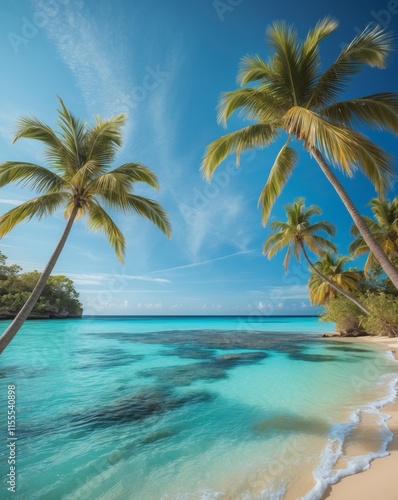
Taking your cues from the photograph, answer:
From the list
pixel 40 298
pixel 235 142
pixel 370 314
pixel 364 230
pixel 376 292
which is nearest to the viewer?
pixel 364 230

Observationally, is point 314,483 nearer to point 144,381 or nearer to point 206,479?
point 206,479

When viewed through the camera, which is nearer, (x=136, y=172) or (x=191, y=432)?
(x=191, y=432)

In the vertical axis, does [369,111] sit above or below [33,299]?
above

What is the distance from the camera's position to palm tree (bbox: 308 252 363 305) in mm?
25984

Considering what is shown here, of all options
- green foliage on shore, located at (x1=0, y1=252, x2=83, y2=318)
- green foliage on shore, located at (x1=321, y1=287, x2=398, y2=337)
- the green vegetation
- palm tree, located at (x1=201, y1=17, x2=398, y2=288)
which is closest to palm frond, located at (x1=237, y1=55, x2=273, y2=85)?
palm tree, located at (x1=201, y1=17, x2=398, y2=288)

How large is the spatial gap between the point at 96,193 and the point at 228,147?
164 inches

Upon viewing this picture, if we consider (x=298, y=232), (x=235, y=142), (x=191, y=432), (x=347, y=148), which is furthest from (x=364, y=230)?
(x=298, y=232)

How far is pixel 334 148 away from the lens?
4.77m

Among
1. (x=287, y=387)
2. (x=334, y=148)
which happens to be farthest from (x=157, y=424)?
(x=334, y=148)

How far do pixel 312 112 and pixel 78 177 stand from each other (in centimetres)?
533

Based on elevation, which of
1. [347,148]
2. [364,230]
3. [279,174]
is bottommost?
[364,230]

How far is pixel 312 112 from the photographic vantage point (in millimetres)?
5207

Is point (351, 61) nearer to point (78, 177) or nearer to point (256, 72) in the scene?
point (256, 72)

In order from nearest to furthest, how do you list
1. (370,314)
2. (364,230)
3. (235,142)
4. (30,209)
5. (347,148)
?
(347,148) → (364,230) → (30,209) → (235,142) → (370,314)
